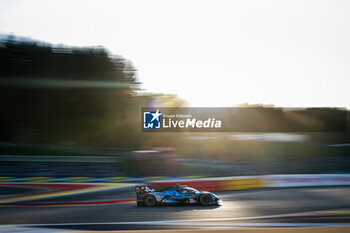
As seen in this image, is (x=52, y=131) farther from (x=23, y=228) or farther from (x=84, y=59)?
(x=23, y=228)

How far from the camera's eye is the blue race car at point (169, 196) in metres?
8.98

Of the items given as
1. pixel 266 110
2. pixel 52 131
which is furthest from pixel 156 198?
pixel 52 131

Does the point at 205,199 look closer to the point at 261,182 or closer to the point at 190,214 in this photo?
the point at 190,214

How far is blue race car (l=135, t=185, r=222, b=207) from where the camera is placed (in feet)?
29.5

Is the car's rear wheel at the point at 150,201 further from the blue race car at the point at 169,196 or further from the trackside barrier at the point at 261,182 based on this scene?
the trackside barrier at the point at 261,182

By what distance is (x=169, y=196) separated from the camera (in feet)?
29.6

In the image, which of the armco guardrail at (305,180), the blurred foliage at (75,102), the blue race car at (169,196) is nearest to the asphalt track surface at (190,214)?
the blue race car at (169,196)

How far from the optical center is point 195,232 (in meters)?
6.09

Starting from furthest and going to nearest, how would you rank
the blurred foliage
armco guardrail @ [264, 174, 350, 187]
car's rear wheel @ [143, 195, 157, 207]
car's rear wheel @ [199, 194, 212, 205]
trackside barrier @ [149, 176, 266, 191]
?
the blurred foliage
armco guardrail @ [264, 174, 350, 187]
trackside barrier @ [149, 176, 266, 191]
car's rear wheel @ [199, 194, 212, 205]
car's rear wheel @ [143, 195, 157, 207]

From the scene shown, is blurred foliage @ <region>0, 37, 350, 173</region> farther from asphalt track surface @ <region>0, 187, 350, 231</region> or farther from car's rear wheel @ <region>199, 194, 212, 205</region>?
car's rear wheel @ <region>199, 194, 212, 205</region>

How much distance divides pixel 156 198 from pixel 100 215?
175cm
